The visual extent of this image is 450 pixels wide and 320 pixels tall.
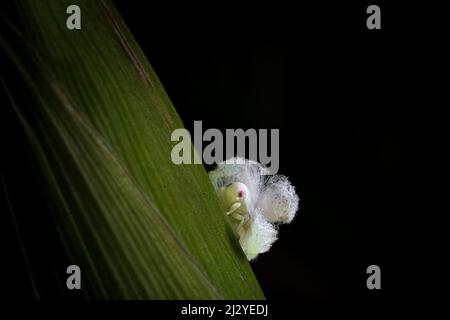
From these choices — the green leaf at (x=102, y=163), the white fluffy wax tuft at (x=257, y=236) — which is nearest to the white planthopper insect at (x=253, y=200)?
the white fluffy wax tuft at (x=257, y=236)

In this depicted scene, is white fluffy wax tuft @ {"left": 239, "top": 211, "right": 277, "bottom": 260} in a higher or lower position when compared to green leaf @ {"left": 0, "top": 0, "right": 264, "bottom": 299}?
lower

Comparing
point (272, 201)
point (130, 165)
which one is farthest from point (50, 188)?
point (272, 201)

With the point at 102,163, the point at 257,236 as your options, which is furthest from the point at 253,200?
the point at 102,163

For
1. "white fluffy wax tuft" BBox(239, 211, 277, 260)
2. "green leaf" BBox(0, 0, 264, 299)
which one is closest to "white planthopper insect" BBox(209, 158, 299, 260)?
"white fluffy wax tuft" BBox(239, 211, 277, 260)

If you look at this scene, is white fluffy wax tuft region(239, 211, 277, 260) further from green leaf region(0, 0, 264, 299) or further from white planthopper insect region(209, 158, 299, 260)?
green leaf region(0, 0, 264, 299)

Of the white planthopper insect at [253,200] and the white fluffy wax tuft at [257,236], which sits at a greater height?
the white planthopper insect at [253,200]

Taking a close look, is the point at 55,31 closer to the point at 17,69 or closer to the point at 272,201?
the point at 17,69

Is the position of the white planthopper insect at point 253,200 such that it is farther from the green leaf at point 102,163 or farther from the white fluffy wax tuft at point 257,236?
the green leaf at point 102,163
